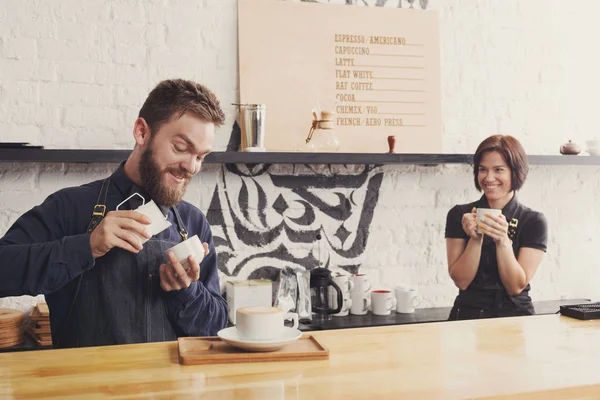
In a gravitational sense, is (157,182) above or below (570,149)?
below

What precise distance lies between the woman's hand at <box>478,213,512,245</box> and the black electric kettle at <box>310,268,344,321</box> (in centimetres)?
80

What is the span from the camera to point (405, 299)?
3.55 meters

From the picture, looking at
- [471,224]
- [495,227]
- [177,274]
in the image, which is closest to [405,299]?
[471,224]

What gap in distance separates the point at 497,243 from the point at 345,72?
1.28 metres

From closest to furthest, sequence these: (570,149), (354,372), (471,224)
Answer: (354,372), (471,224), (570,149)

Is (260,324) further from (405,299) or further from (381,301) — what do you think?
(405,299)

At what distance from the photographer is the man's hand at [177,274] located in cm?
175

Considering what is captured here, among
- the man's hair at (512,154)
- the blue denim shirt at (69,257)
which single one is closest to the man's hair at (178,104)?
the blue denim shirt at (69,257)

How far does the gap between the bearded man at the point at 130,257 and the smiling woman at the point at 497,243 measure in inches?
52.3

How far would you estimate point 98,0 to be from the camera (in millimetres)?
3160

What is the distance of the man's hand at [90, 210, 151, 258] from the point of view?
169cm

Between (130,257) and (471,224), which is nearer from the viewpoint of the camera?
(130,257)

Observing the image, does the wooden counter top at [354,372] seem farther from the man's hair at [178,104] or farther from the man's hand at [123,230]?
the man's hair at [178,104]

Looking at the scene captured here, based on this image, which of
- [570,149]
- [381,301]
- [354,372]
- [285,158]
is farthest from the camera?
[570,149]
